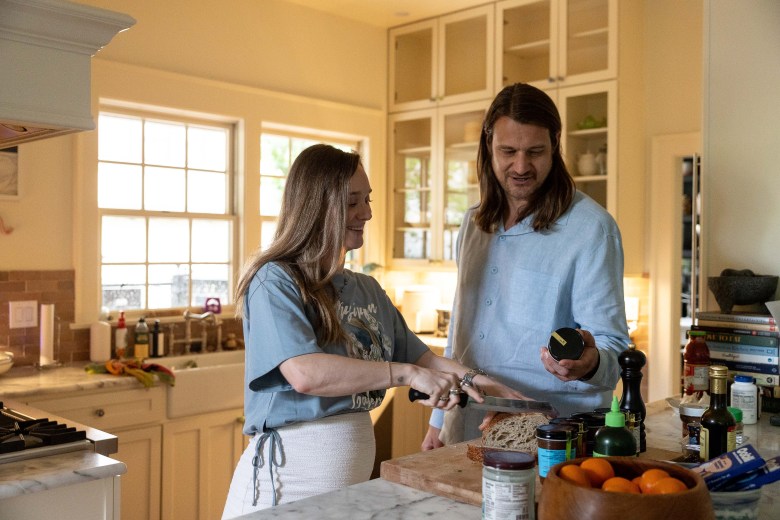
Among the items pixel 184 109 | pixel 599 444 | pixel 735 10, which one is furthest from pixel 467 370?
pixel 184 109

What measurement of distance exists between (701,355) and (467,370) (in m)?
0.78

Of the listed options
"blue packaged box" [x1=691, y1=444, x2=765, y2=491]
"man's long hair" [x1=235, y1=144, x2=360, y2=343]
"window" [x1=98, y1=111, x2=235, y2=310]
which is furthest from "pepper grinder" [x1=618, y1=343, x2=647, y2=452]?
"window" [x1=98, y1=111, x2=235, y2=310]

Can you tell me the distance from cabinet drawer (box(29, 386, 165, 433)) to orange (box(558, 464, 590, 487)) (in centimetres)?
266

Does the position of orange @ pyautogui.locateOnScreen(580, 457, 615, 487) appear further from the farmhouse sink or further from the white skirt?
the farmhouse sink

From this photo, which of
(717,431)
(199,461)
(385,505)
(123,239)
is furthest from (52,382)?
(717,431)

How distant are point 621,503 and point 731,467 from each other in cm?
33

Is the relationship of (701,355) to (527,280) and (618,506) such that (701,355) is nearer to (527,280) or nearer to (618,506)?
(527,280)

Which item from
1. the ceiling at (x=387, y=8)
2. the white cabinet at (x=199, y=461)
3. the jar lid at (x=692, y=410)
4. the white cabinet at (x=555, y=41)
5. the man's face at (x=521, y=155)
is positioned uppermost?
the ceiling at (x=387, y=8)

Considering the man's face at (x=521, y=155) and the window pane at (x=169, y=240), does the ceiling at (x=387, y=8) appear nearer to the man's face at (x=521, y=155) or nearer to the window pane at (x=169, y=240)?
the window pane at (x=169, y=240)

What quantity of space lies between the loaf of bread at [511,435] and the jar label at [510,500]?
0.46m

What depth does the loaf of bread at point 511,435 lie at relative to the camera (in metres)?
1.72

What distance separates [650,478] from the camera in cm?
113

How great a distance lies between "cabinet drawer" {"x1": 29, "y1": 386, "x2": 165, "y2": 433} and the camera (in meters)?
3.30

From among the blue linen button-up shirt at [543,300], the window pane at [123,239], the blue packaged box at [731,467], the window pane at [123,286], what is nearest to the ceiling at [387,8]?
the window pane at [123,239]
